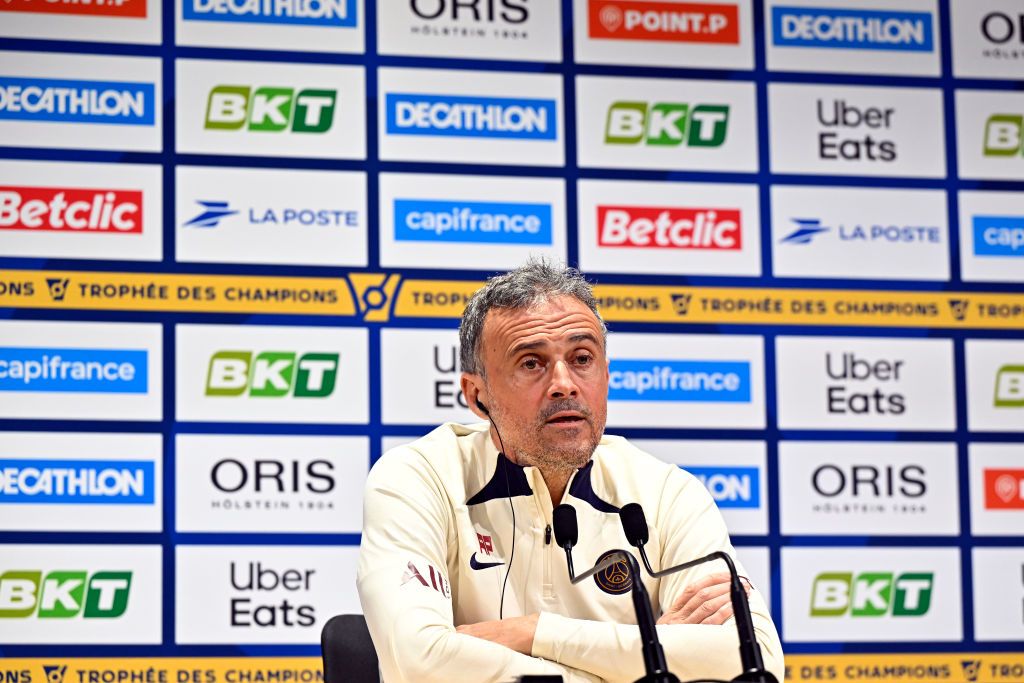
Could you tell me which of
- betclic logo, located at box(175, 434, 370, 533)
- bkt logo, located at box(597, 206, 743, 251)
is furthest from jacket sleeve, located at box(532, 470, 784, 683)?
bkt logo, located at box(597, 206, 743, 251)

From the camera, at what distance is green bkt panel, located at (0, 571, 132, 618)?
4320 mm

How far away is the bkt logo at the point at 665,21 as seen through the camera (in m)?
4.99

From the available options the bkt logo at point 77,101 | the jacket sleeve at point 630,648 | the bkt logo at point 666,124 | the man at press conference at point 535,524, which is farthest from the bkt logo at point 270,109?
the jacket sleeve at point 630,648

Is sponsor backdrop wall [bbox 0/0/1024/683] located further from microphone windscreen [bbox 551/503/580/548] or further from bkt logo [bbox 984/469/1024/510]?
microphone windscreen [bbox 551/503/580/548]

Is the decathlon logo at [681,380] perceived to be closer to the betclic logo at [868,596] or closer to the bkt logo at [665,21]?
the betclic logo at [868,596]

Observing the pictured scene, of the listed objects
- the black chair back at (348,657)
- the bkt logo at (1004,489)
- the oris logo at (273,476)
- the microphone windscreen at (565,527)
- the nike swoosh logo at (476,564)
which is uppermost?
the microphone windscreen at (565,527)

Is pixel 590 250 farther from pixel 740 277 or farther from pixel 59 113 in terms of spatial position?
pixel 59 113

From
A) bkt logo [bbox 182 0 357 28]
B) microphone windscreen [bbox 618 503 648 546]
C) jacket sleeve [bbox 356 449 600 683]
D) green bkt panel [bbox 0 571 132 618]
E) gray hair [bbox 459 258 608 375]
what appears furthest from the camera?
bkt logo [bbox 182 0 357 28]

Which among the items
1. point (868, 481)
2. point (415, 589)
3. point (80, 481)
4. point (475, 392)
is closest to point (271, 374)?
point (80, 481)

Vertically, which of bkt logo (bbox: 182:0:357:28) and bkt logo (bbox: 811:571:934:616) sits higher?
bkt logo (bbox: 182:0:357:28)

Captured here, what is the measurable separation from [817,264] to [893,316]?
1.15 feet

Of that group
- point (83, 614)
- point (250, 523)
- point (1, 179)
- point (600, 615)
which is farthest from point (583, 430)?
point (1, 179)

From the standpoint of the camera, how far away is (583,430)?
2.81m

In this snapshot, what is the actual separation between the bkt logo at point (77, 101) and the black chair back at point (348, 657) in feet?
8.02
